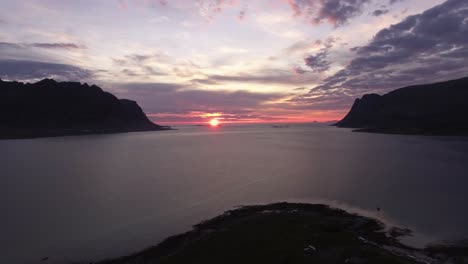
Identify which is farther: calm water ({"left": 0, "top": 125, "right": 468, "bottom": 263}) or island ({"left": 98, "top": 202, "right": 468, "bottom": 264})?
calm water ({"left": 0, "top": 125, "right": 468, "bottom": 263})

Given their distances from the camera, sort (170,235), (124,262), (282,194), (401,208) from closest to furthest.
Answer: (124,262), (170,235), (401,208), (282,194)

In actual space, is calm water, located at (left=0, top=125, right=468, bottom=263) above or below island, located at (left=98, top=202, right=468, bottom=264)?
below

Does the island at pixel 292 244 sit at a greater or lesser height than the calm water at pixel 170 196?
greater

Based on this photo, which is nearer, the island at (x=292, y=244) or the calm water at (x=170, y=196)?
the island at (x=292, y=244)

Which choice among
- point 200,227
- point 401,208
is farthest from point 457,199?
point 200,227

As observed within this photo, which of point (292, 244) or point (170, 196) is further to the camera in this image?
point (170, 196)

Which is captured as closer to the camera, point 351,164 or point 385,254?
point 385,254

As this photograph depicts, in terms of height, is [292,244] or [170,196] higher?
[292,244]

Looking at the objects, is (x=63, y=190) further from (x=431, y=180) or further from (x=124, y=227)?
(x=431, y=180)
